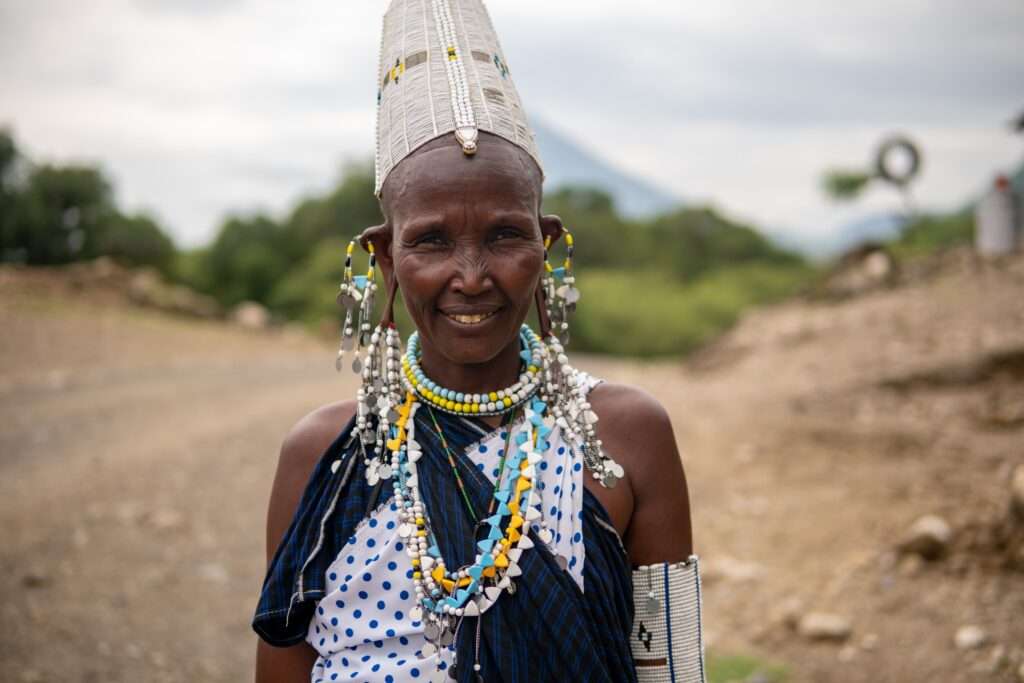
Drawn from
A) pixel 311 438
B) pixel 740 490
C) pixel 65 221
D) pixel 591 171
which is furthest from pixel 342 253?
pixel 591 171

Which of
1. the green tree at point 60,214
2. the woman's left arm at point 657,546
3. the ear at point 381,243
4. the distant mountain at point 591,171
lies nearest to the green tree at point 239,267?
the green tree at point 60,214

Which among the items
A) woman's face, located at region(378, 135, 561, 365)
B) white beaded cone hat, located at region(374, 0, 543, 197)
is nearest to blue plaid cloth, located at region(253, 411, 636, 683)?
woman's face, located at region(378, 135, 561, 365)

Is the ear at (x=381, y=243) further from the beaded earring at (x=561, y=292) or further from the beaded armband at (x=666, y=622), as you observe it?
the beaded armband at (x=666, y=622)

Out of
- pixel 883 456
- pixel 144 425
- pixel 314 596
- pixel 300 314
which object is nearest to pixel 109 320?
pixel 144 425

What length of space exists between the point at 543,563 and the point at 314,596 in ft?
1.70

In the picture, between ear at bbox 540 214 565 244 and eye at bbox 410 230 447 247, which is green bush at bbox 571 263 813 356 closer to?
ear at bbox 540 214 565 244

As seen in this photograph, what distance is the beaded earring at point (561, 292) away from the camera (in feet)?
6.73

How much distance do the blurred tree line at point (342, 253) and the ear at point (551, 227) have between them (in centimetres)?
1063

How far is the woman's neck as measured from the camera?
2.02m

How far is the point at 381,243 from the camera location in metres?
2.00

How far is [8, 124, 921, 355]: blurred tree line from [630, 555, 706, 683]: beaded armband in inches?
424

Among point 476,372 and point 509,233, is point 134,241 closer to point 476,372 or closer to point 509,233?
point 476,372

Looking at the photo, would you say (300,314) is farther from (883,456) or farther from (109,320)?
(883,456)

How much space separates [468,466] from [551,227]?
1.92ft
